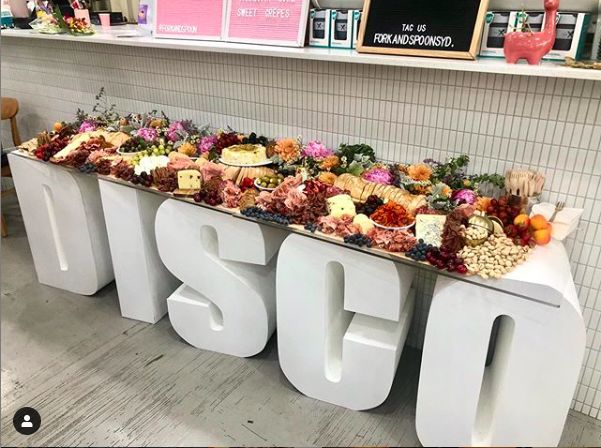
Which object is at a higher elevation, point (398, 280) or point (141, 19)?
point (141, 19)

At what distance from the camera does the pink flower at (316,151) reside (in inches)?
95.1

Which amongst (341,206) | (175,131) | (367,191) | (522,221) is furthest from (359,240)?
(175,131)

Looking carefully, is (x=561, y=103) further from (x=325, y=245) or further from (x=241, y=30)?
(x=241, y=30)

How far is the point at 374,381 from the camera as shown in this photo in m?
2.14

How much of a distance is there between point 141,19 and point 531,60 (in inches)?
85.6

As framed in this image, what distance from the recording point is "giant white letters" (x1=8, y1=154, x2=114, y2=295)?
112 inches

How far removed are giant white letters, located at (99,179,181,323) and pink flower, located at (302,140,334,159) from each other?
858 millimetres

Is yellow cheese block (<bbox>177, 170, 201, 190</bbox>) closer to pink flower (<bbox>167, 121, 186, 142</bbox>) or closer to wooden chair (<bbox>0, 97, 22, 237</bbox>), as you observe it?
pink flower (<bbox>167, 121, 186, 142</bbox>)

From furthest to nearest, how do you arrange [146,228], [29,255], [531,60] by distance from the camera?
[29,255] → [146,228] → [531,60]

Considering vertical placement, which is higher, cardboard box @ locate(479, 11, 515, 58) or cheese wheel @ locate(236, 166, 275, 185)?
cardboard box @ locate(479, 11, 515, 58)

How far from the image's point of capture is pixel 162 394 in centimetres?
232

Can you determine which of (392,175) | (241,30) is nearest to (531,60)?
(392,175)

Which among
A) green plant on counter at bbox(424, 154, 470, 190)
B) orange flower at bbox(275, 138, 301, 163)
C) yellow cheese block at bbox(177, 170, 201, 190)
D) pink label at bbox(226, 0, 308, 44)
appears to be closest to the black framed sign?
pink label at bbox(226, 0, 308, 44)

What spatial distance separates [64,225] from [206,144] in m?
1.05
